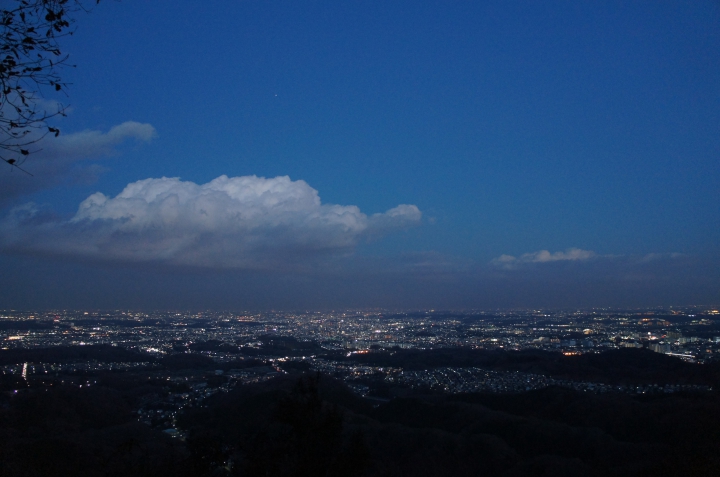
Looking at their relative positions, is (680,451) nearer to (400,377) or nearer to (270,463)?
(270,463)

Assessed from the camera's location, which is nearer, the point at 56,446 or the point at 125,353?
the point at 56,446

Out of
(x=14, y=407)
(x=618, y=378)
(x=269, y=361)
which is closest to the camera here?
(x=14, y=407)

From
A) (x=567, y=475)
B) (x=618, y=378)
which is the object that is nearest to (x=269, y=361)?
(x=618, y=378)

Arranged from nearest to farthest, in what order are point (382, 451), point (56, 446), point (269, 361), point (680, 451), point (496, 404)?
point (680, 451) → point (56, 446) → point (382, 451) → point (496, 404) → point (269, 361)

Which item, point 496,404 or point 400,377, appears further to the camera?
point 400,377

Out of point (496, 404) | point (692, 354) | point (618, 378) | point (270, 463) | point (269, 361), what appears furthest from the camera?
point (269, 361)

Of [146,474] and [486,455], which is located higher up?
[146,474]

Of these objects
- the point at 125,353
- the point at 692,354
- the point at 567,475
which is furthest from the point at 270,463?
the point at 125,353

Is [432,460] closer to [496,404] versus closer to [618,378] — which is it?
[496,404]

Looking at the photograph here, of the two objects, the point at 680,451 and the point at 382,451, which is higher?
the point at 680,451
